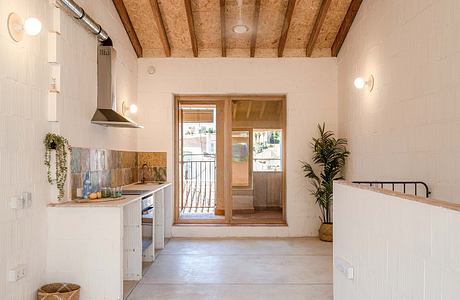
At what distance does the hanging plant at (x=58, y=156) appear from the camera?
3.24m

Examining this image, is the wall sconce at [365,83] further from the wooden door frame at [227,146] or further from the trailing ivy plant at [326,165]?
the wooden door frame at [227,146]

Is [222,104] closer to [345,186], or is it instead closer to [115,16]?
[115,16]

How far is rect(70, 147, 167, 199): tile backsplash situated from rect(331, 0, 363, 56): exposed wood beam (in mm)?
3349

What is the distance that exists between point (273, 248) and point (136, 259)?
7.15 ft

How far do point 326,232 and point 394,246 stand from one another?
3857 millimetres

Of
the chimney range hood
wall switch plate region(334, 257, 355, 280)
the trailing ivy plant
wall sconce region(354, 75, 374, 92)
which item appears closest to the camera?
wall switch plate region(334, 257, 355, 280)

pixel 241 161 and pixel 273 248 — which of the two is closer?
pixel 273 248

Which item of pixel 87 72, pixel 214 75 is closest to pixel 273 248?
pixel 214 75

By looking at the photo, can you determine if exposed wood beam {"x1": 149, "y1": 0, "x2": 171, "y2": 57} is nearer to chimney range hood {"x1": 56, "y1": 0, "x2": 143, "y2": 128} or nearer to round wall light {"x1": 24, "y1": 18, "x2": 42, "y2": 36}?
chimney range hood {"x1": 56, "y1": 0, "x2": 143, "y2": 128}

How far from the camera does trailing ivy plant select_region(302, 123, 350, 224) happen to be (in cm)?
577

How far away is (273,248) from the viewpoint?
18.0ft

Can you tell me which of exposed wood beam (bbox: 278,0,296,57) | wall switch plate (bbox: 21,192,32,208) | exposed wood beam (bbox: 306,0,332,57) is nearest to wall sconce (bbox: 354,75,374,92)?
exposed wood beam (bbox: 306,0,332,57)

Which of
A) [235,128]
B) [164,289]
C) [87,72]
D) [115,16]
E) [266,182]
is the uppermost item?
[115,16]

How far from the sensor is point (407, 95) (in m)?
3.75
